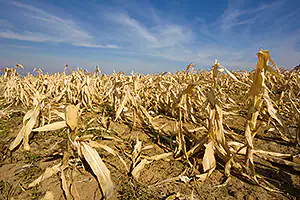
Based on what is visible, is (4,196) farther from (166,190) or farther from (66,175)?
(166,190)

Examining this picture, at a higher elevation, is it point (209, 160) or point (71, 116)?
point (71, 116)

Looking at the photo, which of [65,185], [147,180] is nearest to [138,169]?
[147,180]

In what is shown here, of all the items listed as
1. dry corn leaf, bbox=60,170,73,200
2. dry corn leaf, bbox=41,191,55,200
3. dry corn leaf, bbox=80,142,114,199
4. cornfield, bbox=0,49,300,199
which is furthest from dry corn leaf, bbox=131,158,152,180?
dry corn leaf, bbox=41,191,55,200

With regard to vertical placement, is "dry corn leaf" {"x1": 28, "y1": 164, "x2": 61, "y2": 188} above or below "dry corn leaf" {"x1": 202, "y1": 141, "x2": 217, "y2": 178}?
below

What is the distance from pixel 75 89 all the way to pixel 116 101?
115cm

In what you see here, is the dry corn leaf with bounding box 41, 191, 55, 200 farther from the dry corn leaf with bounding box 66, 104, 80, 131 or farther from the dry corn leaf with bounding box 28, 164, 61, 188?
the dry corn leaf with bounding box 66, 104, 80, 131

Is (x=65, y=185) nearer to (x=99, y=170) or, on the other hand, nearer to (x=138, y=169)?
(x=99, y=170)

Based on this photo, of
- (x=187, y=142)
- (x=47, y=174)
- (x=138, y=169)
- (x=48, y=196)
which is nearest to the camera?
(x=48, y=196)

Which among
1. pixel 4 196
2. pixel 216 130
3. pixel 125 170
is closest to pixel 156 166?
pixel 125 170

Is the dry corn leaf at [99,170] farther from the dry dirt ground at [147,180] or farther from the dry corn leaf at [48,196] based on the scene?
the dry corn leaf at [48,196]

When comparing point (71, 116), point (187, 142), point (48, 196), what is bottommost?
point (48, 196)

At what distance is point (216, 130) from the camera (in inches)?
55.9

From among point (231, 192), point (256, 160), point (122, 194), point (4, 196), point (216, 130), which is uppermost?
point (216, 130)

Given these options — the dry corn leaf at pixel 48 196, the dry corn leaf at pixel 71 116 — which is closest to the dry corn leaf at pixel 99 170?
the dry corn leaf at pixel 71 116
